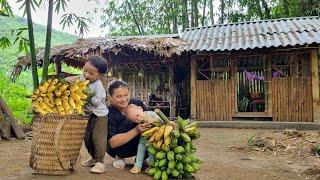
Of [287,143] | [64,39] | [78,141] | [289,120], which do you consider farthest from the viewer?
[64,39]

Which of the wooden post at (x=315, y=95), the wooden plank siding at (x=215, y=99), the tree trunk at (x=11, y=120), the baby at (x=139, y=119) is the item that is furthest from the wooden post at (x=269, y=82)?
the baby at (x=139, y=119)

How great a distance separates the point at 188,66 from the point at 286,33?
3627mm

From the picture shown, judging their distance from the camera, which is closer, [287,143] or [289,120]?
[287,143]

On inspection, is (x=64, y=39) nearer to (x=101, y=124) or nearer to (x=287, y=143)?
(x=287, y=143)

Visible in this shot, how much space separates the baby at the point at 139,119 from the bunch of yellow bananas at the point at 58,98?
1.67 ft

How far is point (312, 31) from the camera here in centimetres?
1149

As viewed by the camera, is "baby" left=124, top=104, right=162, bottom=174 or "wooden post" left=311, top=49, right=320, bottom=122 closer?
"baby" left=124, top=104, right=162, bottom=174

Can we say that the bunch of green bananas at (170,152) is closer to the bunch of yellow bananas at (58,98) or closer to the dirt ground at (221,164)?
the dirt ground at (221,164)

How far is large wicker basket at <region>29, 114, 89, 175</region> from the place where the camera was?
3121 mm

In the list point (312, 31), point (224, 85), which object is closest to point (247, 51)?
point (224, 85)

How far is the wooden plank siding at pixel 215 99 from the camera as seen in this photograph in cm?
1186

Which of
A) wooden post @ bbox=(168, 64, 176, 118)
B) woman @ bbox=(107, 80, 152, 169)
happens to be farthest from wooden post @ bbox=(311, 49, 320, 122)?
woman @ bbox=(107, 80, 152, 169)

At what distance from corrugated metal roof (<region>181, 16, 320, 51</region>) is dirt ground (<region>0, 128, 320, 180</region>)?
12.7ft

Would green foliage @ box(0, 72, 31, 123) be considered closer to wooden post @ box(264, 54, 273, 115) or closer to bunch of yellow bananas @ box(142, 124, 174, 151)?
wooden post @ box(264, 54, 273, 115)
